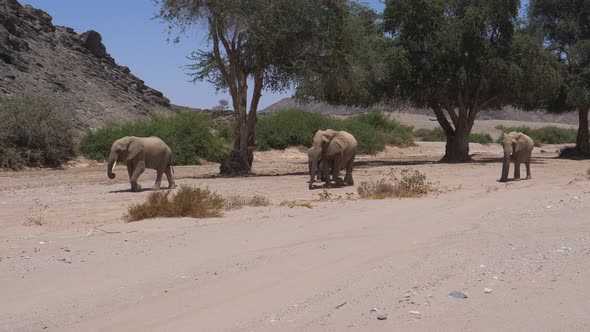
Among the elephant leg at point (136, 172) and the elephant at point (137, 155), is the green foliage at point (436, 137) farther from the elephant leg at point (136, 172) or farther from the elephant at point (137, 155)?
the elephant leg at point (136, 172)

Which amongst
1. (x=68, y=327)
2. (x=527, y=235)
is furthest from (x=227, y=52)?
(x=68, y=327)

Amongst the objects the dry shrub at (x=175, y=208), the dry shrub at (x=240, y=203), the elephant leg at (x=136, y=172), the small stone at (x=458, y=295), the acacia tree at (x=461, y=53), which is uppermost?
the acacia tree at (x=461, y=53)

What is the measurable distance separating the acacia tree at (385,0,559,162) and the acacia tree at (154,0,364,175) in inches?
235

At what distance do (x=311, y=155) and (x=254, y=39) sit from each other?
5541 mm

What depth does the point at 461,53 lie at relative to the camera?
88.8 feet

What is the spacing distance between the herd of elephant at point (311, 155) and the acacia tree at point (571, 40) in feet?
49.2

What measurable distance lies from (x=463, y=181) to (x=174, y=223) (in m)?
10.9

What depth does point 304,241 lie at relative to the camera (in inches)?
314

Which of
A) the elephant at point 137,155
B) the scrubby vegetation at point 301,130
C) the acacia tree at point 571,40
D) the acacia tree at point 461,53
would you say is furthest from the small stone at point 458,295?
the scrubby vegetation at point 301,130

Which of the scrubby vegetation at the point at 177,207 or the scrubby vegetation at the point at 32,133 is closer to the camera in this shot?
the scrubby vegetation at the point at 177,207

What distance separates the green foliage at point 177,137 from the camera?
28.5m

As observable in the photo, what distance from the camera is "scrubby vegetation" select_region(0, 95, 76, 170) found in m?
24.2

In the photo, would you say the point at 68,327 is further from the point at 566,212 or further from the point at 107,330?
the point at 566,212

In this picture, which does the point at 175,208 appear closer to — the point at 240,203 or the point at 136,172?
the point at 240,203
